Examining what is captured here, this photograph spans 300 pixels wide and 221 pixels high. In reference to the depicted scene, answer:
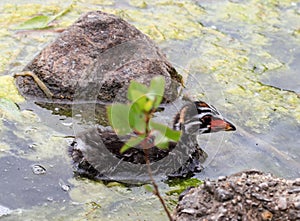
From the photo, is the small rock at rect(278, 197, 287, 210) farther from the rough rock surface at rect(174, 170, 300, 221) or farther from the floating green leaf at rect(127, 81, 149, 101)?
the floating green leaf at rect(127, 81, 149, 101)

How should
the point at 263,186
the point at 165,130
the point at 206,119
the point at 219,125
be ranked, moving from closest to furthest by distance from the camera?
1. the point at 165,130
2. the point at 263,186
3. the point at 206,119
4. the point at 219,125

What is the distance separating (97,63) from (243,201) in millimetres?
3037

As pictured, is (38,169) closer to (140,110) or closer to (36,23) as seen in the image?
(140,110)

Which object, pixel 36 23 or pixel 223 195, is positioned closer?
pixel 223 195

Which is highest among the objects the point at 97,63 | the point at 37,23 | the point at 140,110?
the point at 140,110

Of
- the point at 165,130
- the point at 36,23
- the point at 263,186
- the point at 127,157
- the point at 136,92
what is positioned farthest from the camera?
the point at 36,23

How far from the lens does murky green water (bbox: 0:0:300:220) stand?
478cm

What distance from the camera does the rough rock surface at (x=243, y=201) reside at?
365cm

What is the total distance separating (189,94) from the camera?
6.48 metres

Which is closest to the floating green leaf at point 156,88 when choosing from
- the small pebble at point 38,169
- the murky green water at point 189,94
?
the murky green water at point 189,94

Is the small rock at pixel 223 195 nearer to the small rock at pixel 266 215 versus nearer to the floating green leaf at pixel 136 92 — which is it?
the small rock at pixel 266 215

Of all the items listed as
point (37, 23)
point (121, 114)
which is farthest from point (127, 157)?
point (37, 23)

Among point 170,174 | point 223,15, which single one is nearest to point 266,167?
point 170,174

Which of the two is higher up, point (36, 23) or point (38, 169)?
point (38, 169)
